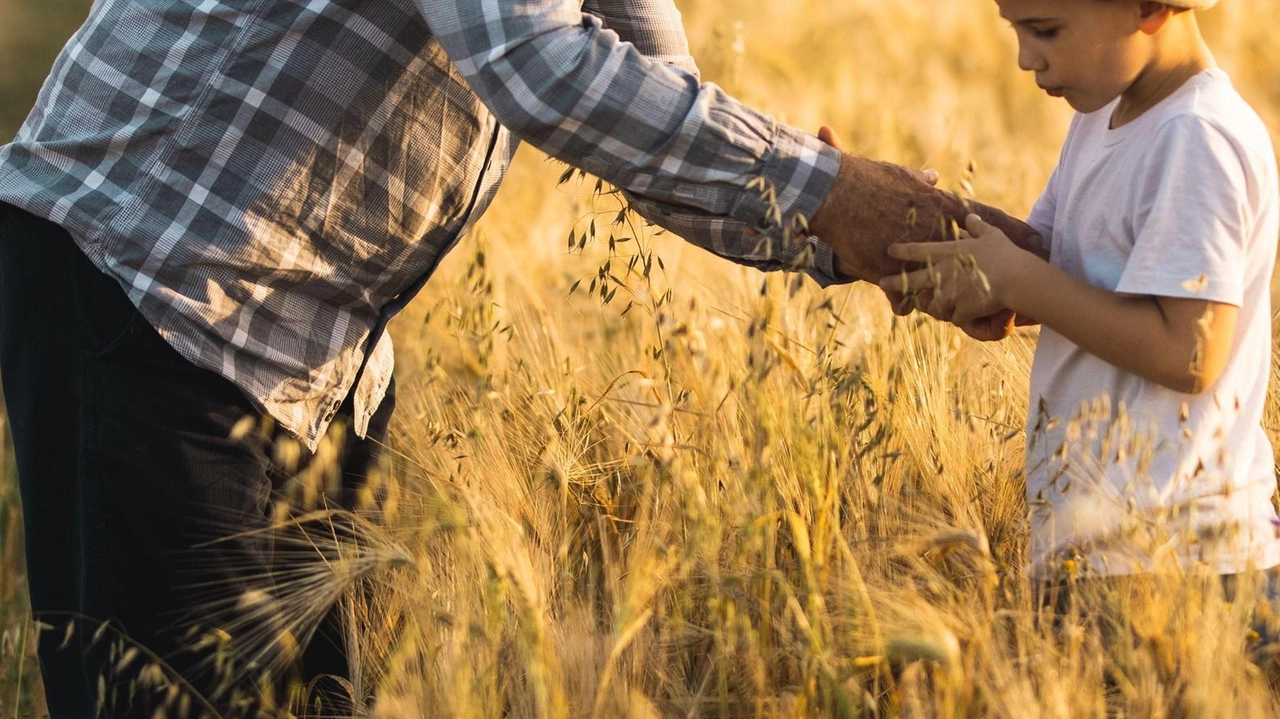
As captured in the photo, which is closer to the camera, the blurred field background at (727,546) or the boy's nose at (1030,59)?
the blurred field background at (727,546)

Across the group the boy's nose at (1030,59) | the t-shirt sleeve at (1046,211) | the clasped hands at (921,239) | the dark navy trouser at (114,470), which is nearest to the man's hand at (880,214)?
the clasped hands at (921,239)

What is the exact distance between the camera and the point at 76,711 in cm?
206

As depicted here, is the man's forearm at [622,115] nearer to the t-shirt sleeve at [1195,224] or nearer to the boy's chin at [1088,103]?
the boy's chin at [1088,103]

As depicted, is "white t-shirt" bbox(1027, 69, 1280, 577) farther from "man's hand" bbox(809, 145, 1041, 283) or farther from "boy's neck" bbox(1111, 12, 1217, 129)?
"man's hand" bbox(809, 145, 1041, 283)

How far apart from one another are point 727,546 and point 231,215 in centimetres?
101

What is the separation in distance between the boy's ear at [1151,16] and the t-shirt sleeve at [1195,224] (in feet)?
0.47

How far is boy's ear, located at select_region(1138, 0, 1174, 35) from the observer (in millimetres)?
1759

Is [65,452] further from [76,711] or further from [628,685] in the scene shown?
[628,685]

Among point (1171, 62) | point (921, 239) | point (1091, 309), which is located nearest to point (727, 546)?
point (921, 239)

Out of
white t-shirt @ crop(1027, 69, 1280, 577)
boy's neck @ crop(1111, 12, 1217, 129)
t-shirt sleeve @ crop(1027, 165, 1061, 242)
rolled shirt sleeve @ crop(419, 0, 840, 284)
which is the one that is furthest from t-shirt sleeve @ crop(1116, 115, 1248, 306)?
rolled shirt sleeve @ crop(419, 0, 840, 284)

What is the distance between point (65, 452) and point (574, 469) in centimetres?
92

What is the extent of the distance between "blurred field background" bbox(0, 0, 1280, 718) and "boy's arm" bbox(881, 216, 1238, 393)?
23 centimetres

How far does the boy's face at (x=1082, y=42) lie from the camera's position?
1750mm

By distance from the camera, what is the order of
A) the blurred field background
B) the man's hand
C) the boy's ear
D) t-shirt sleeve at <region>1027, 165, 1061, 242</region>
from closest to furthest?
the blurred field background → the boy's ear → the man's hand → t-shirt sleeve at <region>1027, 165, 1061, 242</region>
